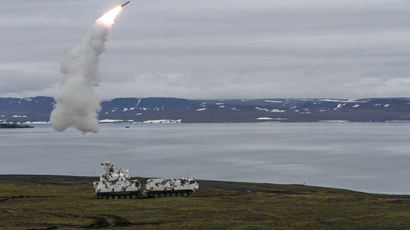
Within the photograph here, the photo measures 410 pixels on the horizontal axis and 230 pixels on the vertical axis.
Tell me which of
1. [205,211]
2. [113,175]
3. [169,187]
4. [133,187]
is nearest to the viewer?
[205,211]

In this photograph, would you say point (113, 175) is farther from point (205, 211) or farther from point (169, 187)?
point (205, 211)

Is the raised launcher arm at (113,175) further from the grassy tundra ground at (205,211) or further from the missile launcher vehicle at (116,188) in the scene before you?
the grassy tundra ground at (205,211)

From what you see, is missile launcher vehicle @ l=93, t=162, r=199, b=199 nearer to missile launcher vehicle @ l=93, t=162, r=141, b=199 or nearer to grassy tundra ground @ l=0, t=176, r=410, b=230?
missile launcher vehicle @ l=93, t=162, r=141, b=199

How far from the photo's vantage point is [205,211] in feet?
206

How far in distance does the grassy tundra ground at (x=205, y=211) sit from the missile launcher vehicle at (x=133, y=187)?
163 centimetres

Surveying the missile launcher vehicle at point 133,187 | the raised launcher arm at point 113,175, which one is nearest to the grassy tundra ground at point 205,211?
the missile launcher vehicle at point 133,187

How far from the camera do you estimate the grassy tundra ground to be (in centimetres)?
5309

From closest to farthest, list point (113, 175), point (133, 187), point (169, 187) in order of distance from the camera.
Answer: point (133, 187)
point (113, 175)
point (169, 187)

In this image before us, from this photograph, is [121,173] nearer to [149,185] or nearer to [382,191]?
[149,185]

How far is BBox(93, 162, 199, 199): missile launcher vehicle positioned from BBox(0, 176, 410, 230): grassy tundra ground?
1.63 metres

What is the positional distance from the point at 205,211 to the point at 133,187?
1735cm

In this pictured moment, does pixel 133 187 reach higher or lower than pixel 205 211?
higher

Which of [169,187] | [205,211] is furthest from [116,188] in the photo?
[205,211]

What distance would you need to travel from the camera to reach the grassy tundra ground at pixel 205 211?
53094 millimetres
